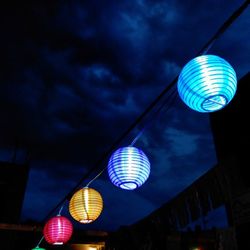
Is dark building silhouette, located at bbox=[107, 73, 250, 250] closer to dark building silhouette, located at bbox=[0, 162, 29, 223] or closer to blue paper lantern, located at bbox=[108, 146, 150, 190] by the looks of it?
blue paper lantern, located at bbox=[108, 146, 150, 190]

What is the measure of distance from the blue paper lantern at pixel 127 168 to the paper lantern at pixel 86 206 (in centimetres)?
202

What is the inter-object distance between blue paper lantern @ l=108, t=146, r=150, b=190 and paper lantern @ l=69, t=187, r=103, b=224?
2.02m

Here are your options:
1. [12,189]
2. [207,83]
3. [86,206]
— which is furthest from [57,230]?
[12,189]

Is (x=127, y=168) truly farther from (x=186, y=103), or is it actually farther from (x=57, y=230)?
(x=57, y=230)

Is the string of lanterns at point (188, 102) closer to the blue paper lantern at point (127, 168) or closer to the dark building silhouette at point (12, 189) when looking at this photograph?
the blue paper lantern at point (127, 168)

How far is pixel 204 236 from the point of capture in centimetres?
621

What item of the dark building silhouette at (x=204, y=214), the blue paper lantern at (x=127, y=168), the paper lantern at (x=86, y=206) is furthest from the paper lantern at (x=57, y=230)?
the blue paper lantern at (x=127, y=168)

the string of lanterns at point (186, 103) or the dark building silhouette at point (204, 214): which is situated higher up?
the string of lanterns at point (186, 103)

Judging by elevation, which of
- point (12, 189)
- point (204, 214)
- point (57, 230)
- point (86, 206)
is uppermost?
point (12, 189)

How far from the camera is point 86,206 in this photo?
22.5 ft

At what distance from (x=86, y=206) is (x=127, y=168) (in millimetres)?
2401

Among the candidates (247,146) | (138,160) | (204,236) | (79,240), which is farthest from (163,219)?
(79,240)

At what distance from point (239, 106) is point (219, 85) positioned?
5.74m

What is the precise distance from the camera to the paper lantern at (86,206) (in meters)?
6.87
